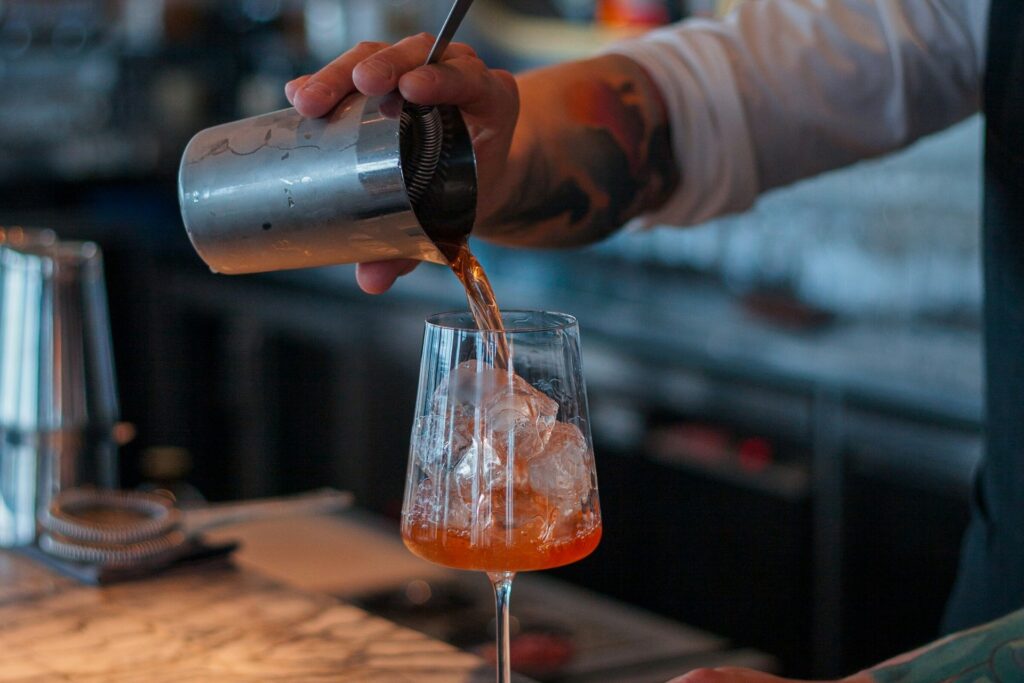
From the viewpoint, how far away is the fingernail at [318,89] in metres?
1.12

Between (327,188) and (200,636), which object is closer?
(327,188)

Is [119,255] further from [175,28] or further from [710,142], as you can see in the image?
[710,142]

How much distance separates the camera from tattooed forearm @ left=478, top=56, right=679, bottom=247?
147cm

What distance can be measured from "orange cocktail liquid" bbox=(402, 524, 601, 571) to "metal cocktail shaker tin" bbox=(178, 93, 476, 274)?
0.79 ft

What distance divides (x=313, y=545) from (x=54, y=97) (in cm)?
401

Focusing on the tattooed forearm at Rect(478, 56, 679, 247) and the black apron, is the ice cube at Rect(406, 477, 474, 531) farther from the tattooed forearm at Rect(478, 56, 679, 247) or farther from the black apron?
the black apron

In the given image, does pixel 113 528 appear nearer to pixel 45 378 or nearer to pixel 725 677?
pixel 45 378

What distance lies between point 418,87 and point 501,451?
306mm

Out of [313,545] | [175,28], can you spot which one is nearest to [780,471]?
[313,545]

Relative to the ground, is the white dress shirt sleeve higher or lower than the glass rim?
higher

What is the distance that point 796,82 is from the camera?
1586 mm

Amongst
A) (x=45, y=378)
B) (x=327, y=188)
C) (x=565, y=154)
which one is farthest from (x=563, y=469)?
(x=45, y=378)

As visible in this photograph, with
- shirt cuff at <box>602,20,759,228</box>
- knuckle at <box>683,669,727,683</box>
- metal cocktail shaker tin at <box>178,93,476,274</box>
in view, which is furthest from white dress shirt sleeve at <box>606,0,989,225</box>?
knuckle at <box>683,669,727,683</box>

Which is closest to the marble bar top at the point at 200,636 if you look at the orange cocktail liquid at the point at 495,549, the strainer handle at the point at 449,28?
the orange cocktail liquid at the point at 495,549
